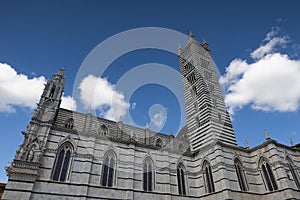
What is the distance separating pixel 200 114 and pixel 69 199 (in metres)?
18.7

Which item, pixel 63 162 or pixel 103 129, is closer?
pixel 63 162

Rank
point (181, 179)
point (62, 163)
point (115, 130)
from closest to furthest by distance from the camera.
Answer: point (62, 163)
point (181, 179)
point (115, 130)

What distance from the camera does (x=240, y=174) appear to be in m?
19.8

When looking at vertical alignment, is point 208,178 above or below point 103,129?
below

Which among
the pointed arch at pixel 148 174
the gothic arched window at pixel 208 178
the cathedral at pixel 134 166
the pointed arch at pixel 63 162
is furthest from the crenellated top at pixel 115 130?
the pointed arch at pixel 63 162

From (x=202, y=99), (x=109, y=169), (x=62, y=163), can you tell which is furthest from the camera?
(x=202, y=99)

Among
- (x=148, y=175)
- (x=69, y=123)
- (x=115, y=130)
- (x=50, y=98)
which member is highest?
(x=115, y=130)

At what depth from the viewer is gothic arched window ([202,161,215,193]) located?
19484 millimetres

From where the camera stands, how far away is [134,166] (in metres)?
18.9

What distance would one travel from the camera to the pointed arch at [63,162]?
15.7 meters

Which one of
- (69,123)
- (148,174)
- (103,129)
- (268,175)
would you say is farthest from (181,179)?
(69,123)

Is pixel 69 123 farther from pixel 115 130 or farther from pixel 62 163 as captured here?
pixel 62 163

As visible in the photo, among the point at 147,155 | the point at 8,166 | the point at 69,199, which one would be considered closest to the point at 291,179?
the point at 147,155

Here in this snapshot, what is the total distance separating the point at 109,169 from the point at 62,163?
4.22 meters
